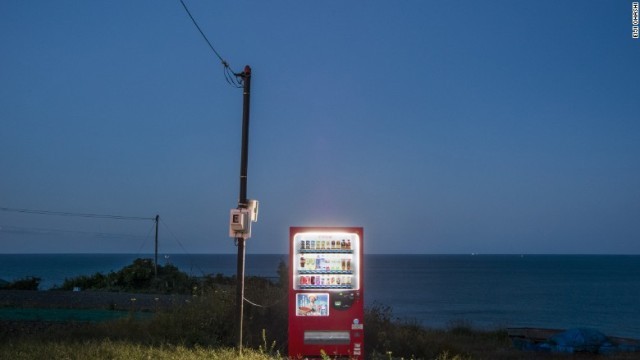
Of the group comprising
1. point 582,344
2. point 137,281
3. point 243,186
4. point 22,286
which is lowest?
point 582,344

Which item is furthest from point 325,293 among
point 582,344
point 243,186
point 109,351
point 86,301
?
point 86,301

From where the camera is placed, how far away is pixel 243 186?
11766 mm

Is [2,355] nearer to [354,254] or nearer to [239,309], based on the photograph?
[239,309]

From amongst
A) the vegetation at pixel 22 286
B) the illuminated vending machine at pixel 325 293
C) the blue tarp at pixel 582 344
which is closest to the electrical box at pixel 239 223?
the illuminated vending machine at pixel 325 293

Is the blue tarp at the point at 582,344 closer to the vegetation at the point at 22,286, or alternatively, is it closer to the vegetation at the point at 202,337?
the vegetation at the point at 202,337

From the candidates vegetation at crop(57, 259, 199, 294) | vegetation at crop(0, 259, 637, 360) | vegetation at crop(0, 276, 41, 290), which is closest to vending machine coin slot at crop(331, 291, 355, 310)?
vegetation at crop(0, 259, 637, 360)

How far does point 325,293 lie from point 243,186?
95.1 inches

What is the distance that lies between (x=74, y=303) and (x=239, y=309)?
14361mm

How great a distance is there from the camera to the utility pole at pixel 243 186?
1158cm

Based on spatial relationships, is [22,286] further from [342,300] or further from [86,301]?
[342,300]

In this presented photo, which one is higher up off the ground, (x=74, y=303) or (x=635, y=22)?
(x=635, y=22)

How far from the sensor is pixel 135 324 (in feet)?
45.0

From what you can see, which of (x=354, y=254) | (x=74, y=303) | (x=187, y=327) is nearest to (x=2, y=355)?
(x=187, y=327)

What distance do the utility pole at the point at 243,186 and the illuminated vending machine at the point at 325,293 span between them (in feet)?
2.94
